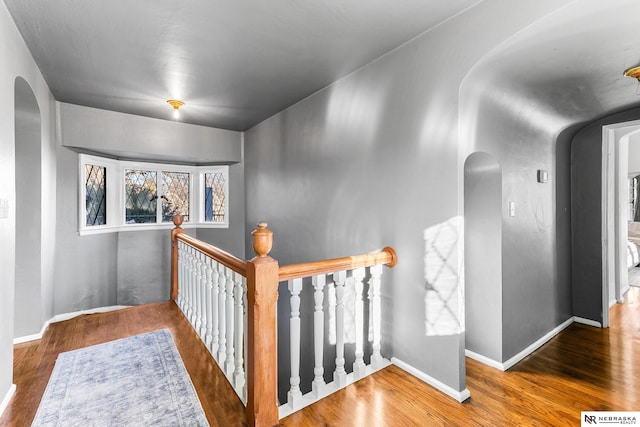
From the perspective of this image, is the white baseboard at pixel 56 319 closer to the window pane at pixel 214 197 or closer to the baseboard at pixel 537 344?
the window pane at pixel 214 197

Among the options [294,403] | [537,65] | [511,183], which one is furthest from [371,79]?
[294,403]

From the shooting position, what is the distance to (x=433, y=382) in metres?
2.12

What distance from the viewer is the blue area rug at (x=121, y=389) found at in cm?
181

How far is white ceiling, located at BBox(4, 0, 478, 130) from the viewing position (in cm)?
193

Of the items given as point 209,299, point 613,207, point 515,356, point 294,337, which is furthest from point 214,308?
point 613,207

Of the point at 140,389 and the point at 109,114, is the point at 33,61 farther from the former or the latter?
the point at 140,389

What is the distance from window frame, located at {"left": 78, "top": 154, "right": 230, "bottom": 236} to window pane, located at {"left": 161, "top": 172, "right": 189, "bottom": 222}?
A: 2.8 inches

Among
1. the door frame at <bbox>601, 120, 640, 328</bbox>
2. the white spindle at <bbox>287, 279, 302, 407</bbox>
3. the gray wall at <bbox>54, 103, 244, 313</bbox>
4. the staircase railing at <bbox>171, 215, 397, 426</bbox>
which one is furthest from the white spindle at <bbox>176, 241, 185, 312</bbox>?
the door frame at <bbox>601, 120, 640, 328</bbox>

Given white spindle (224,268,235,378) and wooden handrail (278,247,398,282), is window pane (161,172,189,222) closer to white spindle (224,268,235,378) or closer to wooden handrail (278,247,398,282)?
white spindle (224,268,235,378)

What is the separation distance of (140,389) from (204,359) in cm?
48

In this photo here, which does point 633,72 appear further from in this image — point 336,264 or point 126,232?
point 126,232

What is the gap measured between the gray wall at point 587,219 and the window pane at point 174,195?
5.59m
